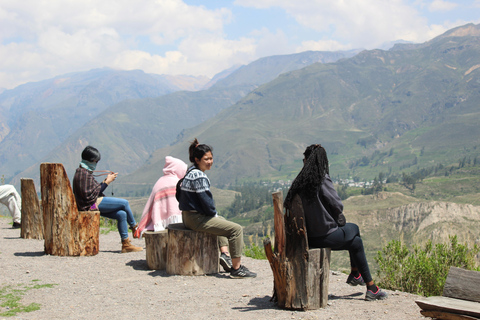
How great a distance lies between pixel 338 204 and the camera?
6.08m

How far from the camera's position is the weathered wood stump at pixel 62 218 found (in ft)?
29.8

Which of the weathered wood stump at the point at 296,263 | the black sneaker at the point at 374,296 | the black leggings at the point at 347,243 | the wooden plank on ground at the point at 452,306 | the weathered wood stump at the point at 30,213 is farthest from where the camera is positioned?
the weathered wood stump at the point at 30,213

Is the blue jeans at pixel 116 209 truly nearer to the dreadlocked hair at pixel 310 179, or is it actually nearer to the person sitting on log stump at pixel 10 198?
the person sitting on log stump at pixel 10 198

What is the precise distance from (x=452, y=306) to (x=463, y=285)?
0.44m

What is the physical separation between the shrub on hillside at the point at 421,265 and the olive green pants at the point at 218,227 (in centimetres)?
257

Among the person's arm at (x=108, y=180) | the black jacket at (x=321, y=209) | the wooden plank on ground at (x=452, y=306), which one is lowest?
the wooden plank on ground at (x=452, y=306)

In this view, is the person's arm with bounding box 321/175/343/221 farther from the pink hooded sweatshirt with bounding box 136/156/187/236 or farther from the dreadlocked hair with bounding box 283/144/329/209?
the pink hooded sweatshirt with bounding box 136/156/187/236

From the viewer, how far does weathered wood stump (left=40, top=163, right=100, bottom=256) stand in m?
9.09

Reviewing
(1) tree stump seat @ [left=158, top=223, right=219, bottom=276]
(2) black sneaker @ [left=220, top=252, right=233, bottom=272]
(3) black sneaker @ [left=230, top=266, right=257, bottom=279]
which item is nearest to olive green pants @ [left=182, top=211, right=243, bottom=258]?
(1) tree stump seat @ [left=158, top=223, right=219, bottom=276]

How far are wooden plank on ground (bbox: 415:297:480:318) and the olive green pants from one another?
3497 millimetres

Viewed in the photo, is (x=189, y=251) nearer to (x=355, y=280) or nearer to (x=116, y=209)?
(x=116, y=209)

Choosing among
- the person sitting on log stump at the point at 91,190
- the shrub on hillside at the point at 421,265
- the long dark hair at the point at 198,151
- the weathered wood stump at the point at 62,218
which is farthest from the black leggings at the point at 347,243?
the weathered wood stump at the point at 62,218

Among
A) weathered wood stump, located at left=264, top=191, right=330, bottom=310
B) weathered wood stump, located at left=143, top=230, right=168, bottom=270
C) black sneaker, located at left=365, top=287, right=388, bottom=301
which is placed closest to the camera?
weathered wood stump, located at left=264, top=191, right=330, bottom=310

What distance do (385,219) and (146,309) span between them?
109 meters
